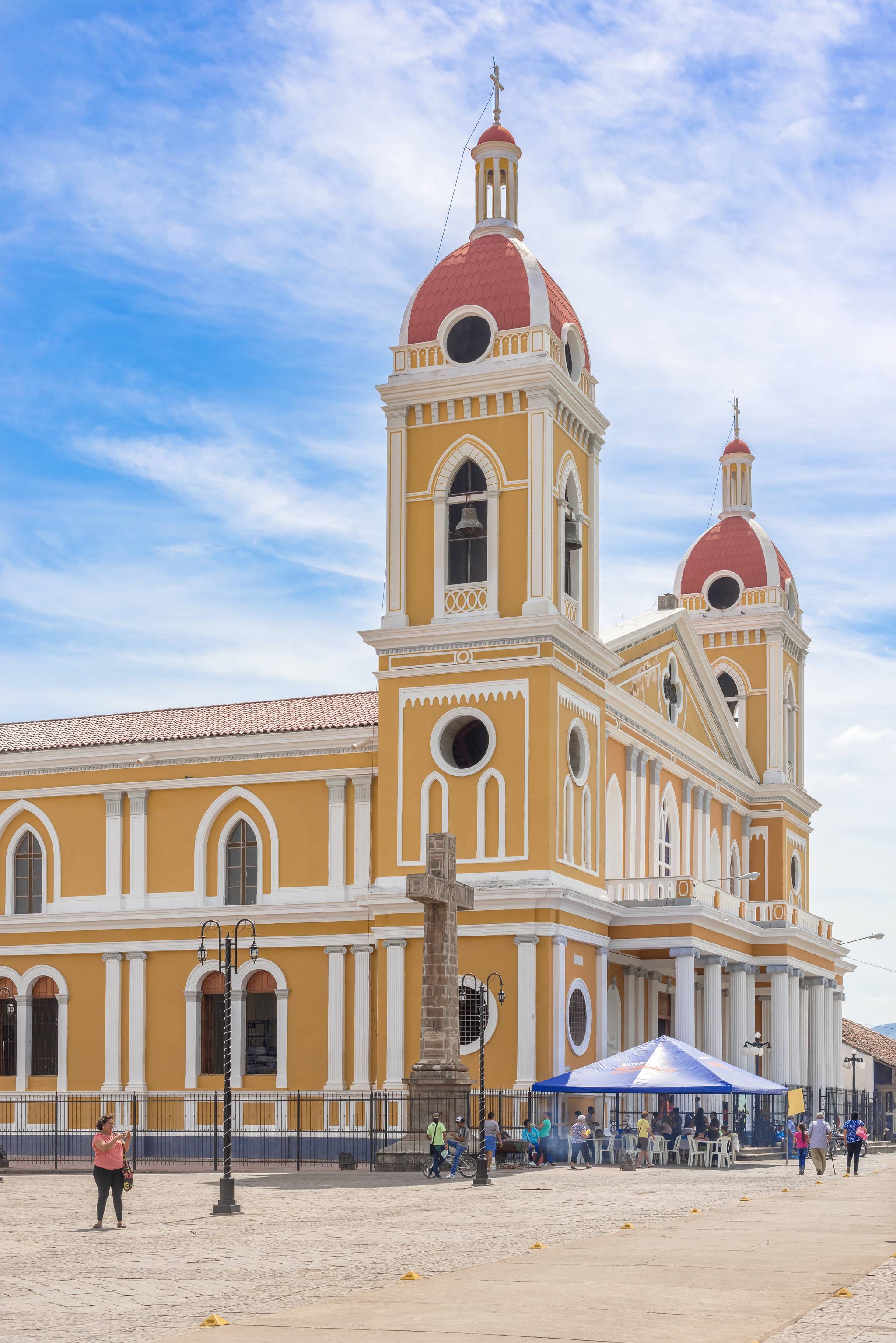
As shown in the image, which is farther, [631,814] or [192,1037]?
[631,814]

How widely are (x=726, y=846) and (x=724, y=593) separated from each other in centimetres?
946

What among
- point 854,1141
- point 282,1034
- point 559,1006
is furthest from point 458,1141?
point 282,1034

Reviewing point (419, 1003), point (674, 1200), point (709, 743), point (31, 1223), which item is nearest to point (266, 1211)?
point (31, 1223)

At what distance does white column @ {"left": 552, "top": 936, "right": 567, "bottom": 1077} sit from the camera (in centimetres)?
3719

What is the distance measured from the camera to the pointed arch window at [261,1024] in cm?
4200

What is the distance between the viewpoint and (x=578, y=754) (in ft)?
133

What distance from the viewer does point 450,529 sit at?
4038 cm

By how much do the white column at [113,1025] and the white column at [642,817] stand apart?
43.7 feet

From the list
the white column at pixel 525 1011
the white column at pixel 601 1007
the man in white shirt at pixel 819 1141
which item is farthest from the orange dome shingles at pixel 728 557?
the man in white shirt at pixel 819 1141

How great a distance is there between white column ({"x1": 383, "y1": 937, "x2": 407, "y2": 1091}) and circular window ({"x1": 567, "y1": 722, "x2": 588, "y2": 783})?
5532 mm

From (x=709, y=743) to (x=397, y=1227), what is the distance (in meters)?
34.5

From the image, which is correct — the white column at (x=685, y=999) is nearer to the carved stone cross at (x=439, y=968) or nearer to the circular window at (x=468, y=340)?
the carved stone cross at (x=439, y=968)

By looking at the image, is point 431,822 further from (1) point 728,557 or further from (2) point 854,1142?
(1) point 728,557

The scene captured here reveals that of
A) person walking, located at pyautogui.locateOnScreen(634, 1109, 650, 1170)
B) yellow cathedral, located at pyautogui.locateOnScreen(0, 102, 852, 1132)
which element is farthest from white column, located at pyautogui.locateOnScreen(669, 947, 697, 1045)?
person walking, located at pyautogui.locateOnScreen(634, 1109, 650, 1170)
